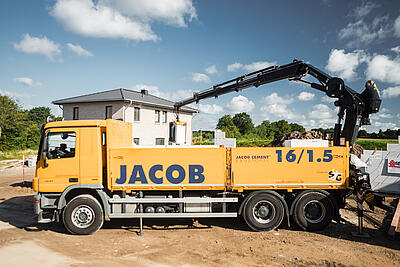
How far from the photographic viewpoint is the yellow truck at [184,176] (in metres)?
7.05

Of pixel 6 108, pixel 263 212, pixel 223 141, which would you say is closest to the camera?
pixel 263 212

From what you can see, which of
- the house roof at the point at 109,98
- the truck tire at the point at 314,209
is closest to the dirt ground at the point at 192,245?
the truck tire at the point at 314,209

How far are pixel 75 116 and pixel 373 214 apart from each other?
24.4 metres

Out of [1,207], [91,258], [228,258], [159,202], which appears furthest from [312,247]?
[1,207]

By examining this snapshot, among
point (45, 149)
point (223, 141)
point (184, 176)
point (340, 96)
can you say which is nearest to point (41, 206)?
point (45, 149)

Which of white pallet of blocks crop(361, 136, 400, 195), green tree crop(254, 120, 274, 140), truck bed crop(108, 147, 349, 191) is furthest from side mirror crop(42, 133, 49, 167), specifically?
green tree crop(254, 120, 274, 140)

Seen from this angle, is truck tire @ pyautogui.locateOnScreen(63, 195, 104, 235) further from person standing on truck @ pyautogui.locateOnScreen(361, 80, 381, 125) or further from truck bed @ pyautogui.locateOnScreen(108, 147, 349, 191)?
person standing on truck @ pyautogui.locateOnScreen(361, 80, 381, 125)

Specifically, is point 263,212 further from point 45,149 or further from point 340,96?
point 45,149

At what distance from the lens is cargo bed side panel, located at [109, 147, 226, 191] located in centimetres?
710

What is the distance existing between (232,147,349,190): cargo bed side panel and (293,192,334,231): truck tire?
0.31m

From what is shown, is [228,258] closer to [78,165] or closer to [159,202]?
[159,202]

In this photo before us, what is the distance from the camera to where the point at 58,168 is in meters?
7.06

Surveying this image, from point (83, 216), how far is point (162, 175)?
8.31ft

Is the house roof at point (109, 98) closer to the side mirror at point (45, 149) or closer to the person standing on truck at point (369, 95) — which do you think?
the side mirror at point (45, 149)
